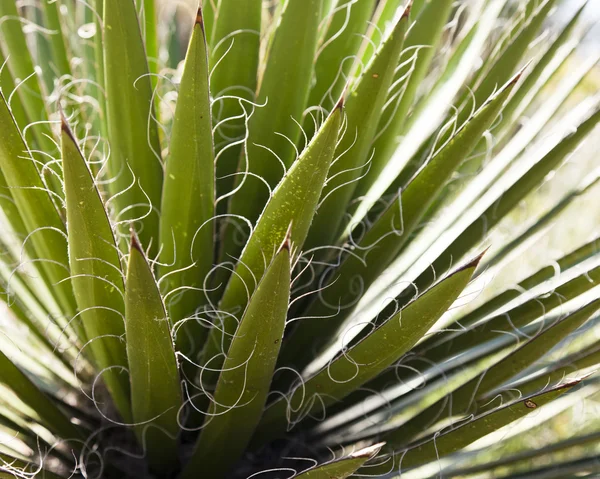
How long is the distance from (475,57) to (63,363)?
874 mm

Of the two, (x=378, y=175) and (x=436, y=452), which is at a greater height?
(x=378, y=175)

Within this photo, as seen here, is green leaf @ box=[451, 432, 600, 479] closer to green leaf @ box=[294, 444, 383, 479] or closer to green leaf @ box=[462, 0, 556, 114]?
green leaf @ box=[294, 444, 383, 479]

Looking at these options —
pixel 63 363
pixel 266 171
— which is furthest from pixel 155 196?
pixel 63 363

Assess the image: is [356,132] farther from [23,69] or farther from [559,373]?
[23,69]

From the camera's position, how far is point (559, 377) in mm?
825

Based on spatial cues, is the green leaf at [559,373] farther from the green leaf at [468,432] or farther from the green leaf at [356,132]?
the green leaf at [356,132]

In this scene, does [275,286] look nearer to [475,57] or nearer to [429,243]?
[429,243]

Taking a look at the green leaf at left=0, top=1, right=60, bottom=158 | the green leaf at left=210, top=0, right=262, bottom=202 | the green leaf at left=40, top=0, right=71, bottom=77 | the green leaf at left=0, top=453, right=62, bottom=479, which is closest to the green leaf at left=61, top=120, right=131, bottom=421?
the green leaf at left=0, top=453, right=62, bottom=479

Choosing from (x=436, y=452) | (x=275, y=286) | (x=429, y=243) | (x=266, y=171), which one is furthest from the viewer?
(x=429, y=243)

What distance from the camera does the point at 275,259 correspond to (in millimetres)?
556

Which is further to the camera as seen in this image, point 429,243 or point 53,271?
point 429,243

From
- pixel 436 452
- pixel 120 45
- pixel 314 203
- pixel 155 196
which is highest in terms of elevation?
pixel 120 45

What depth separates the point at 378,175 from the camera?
0.98m

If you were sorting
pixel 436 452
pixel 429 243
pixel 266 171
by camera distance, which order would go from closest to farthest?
pixel 436 452 → pixel 266 171 → pixel 429 243
